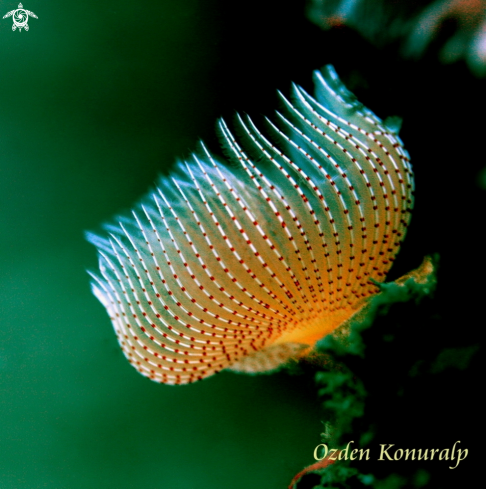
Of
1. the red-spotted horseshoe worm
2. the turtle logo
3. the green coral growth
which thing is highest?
the turtle logo

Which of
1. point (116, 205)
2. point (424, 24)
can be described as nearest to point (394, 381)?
point (424, 24)

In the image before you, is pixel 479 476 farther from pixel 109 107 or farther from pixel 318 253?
pixel 109 107

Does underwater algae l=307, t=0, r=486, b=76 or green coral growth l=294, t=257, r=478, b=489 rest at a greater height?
underwater algae l=307, t=0, r=486, b=76

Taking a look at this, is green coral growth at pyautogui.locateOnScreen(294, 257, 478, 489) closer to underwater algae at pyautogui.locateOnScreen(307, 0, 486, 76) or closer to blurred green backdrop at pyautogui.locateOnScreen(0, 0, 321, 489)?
underwater algae at pyautogui.locateOnScreen(307, 0, 486, 76)

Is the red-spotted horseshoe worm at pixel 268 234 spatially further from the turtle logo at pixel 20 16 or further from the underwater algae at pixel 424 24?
the turtle logo at pixel 20 16

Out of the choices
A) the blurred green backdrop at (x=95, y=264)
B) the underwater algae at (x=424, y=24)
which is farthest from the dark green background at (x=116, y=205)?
the underwater algae at (x=424, y=24)

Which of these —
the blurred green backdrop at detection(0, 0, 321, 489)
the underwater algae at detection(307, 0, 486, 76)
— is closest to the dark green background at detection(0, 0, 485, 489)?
the blurred green backdrop at detection(0, 0, 321, 489)
